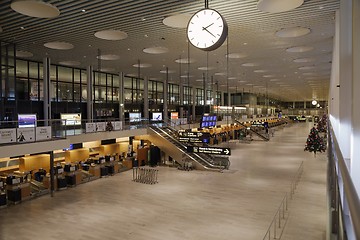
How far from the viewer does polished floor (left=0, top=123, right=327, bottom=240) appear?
8.59 m

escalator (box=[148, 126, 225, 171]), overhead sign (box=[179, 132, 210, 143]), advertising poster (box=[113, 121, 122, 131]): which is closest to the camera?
overhead sign (box=[179, 132, 210, 143])

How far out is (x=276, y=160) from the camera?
70.7 feet

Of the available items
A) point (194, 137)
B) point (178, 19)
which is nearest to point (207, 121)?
point (194, 137)

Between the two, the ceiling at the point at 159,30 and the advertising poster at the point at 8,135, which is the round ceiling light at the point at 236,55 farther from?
the advertising poster at the point at 8,135

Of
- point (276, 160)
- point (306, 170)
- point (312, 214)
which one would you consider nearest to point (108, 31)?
point (312, 214)

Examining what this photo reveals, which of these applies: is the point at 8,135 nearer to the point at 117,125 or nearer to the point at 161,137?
the point at 117,125

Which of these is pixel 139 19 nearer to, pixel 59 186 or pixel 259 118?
pixel 59 186

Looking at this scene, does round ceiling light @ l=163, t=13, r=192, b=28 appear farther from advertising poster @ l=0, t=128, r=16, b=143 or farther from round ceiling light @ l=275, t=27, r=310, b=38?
advertising poster @ l=0, t=128, r=16, b=143

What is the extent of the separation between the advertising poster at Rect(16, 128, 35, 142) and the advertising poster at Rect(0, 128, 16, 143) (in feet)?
A: 0.60

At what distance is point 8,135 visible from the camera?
1101 centimetres

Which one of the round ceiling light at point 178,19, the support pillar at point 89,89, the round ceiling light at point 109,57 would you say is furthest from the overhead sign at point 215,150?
the support pillar at point 89,89

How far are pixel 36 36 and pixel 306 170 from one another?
16412 millimetres

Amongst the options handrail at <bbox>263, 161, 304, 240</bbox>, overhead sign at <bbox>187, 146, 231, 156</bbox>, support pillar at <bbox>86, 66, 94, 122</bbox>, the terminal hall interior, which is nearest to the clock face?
the terminal hall interior

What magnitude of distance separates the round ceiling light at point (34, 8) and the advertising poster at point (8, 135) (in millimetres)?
4521
